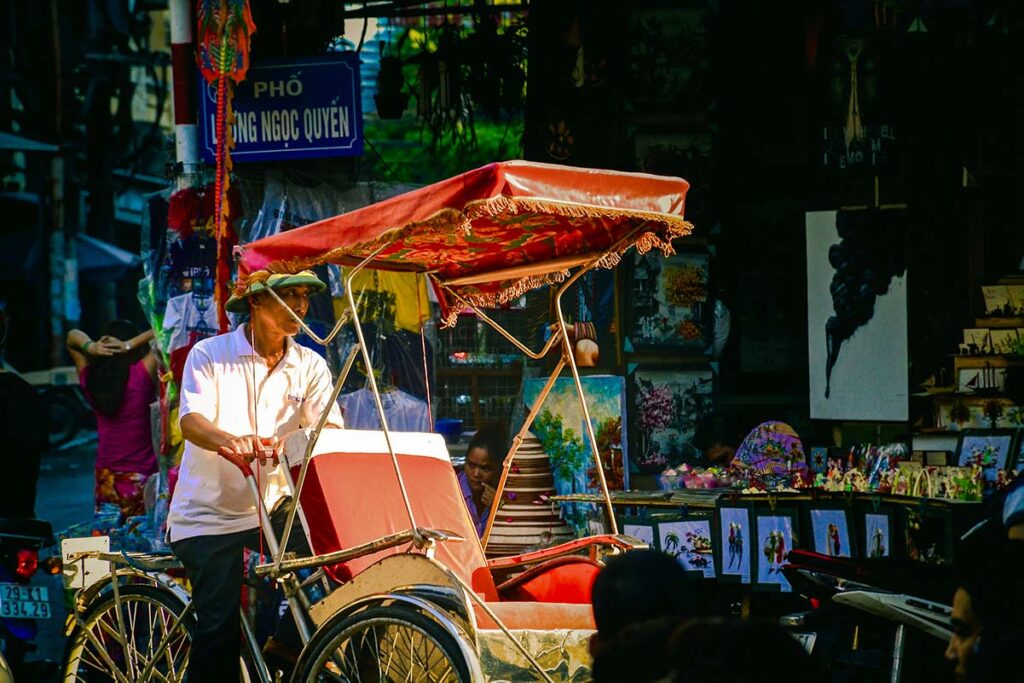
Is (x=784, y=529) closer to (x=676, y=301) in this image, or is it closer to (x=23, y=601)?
(x=676, y=301)

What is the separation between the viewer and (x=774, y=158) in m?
7.83

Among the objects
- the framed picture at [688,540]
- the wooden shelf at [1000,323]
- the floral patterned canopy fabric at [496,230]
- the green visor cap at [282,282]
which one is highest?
the floral patterned canopy fabric at [496,230]

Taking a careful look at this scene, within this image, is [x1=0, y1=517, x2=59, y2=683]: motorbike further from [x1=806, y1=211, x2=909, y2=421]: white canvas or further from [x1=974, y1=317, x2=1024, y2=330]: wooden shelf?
[x1=974, y1=317, x2=1024, y2=330]: wooden shelf

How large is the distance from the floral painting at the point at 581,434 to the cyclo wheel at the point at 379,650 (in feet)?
9.67

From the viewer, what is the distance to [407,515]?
573 cm

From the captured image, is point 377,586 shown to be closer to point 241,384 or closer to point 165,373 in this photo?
point 241,384

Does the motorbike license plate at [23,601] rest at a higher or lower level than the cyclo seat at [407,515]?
lower

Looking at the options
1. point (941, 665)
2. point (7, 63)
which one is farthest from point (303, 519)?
point (7, 63)

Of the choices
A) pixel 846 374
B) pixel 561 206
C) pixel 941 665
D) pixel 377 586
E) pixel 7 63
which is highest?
pixel 7 63

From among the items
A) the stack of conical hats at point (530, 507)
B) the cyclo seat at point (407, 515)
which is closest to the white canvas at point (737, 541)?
the cyclo seat at point (407, 515)

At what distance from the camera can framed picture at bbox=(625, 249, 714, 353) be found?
7719 mm

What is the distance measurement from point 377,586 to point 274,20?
14.1ft

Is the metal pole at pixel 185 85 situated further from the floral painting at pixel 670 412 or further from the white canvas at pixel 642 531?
the white canvas at pixel 642 531

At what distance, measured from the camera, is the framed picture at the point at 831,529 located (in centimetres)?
627
